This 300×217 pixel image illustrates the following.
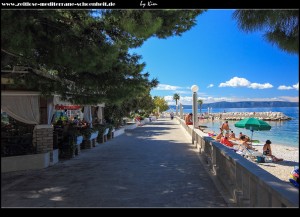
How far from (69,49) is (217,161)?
4.69 meters

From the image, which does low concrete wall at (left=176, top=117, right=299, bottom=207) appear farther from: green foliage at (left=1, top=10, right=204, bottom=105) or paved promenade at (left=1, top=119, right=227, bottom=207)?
green foliage at (left=1, top=10, right=204, bottom=105)

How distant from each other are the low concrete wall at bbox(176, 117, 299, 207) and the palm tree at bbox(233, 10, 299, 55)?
80.0 inches

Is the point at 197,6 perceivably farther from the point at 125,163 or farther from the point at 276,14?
the point at 125,163

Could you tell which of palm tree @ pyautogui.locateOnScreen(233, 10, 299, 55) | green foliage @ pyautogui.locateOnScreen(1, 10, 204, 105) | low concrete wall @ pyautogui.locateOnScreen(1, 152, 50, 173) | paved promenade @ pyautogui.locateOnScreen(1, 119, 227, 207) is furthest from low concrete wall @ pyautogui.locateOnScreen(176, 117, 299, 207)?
low concrete wall @ pyautogui.locateOnScreen(1, 152, 50, 173)

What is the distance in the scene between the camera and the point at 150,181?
7254mm

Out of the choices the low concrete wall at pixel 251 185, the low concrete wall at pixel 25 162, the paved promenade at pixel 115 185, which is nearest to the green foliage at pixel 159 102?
the paved promenade at pixel 115 185

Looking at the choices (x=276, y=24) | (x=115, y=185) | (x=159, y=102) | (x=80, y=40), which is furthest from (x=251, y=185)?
(x=159, y=102)

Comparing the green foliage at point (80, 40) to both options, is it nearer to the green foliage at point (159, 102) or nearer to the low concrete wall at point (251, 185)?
the low concrete wall at point (251, 185)

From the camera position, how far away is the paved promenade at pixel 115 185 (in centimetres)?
558

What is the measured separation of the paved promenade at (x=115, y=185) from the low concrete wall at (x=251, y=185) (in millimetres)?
349

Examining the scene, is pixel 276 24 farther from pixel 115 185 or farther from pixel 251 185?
pixel 115 185

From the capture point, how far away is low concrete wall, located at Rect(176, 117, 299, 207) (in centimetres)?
333

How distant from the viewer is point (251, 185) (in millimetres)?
4562
